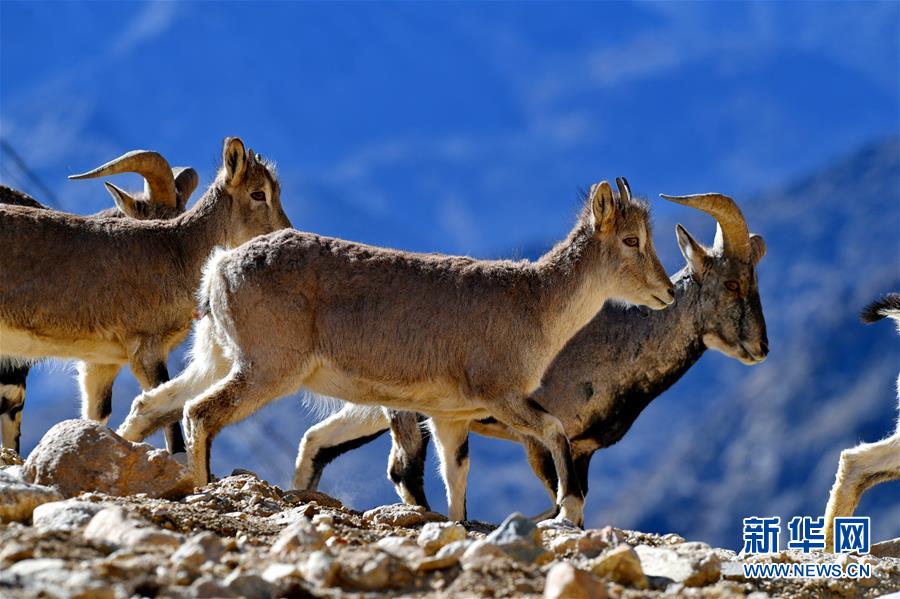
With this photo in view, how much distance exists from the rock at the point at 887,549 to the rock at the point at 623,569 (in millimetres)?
4445

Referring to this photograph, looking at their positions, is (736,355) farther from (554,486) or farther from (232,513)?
(232,513)

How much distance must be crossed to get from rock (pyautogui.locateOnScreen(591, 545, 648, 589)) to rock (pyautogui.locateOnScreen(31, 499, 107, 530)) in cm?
223

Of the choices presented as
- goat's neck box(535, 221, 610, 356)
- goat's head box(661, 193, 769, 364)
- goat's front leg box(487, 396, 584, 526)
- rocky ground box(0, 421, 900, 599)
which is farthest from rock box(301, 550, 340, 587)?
goat's head box(661, 193, 769, 364)

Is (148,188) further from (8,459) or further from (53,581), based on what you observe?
(53,581)

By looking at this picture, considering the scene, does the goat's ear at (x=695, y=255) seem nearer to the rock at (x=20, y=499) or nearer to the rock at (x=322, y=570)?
the rock at (x=20, y=499)

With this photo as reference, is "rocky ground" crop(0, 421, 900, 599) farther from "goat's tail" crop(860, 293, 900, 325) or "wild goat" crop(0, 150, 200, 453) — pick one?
"wild goat" crop(0, 150, 200, 453)

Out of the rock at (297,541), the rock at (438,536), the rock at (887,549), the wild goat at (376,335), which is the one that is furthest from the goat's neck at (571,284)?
the rock at (297,541)

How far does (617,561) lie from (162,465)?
3.06 m

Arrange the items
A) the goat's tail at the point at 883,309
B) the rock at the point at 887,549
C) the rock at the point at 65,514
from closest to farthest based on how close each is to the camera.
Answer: the rock at the point at 65,514 < the rock at the point at 887,549 < the goat's tail at the point at 883,309

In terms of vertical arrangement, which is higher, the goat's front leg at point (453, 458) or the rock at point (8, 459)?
the goat's front leg at point (453, 458)

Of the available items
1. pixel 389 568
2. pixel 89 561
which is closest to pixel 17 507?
pixel 89 561

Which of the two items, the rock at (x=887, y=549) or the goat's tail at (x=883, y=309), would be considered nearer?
the rock at (x=887, y=549)

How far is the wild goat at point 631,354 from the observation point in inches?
508

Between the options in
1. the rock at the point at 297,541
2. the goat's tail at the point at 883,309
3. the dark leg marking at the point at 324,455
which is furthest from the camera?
the dark leg marking at the point at 324,455
